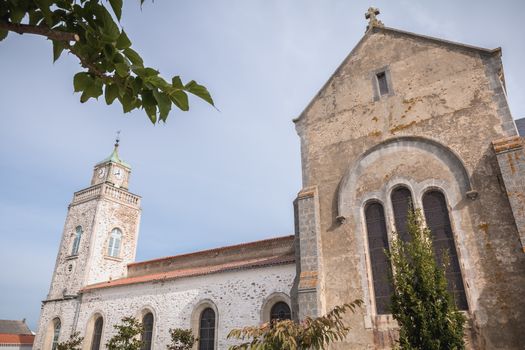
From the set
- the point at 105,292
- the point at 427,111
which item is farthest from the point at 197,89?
the point at 105,292

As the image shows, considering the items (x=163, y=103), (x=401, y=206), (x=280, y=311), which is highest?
(x=401, y=206)

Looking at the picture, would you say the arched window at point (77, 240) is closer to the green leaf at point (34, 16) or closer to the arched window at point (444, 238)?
the arched window at point (444, 238)

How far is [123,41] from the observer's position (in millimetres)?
2203

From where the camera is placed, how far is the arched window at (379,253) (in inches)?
393

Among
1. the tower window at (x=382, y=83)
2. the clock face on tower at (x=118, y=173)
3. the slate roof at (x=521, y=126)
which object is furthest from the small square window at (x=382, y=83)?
the clock face on tower at (x=118, y=173)

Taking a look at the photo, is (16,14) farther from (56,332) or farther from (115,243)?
(115,243)

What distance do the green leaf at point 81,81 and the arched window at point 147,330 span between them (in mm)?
18690

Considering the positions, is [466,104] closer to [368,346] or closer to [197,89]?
[368,346]

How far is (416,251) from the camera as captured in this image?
7.55 meters

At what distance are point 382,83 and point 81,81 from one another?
1121 centimetres

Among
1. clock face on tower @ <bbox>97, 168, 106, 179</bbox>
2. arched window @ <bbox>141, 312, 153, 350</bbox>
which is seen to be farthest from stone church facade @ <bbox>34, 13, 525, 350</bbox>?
clock face on tower @ <bbox>97, 168, 106, 179</bbox>

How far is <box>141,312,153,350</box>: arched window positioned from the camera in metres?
18.5

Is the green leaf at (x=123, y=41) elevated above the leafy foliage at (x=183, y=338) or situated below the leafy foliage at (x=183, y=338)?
above

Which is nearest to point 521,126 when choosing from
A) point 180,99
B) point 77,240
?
point 180,99
